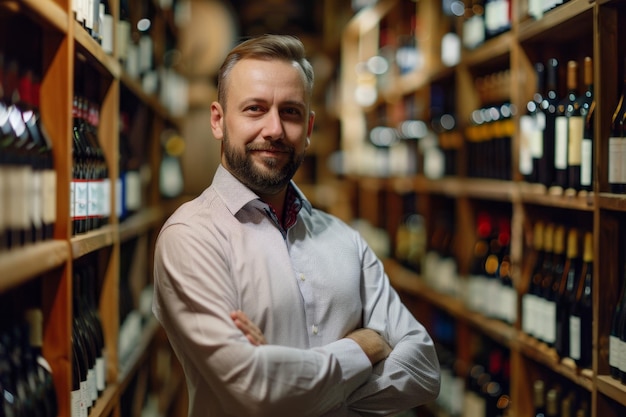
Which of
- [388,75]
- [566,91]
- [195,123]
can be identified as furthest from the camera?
[195,123]

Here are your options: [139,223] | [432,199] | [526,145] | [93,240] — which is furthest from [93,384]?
[432,199]

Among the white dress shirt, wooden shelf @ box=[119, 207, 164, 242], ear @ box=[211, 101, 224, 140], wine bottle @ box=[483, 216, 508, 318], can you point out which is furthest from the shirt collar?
wine bottle @ box=[483, 216, 508, 318]

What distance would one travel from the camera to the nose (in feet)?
5.95

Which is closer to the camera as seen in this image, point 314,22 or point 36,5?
point 36,5

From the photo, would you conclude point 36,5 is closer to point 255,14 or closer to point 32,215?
point 32,215

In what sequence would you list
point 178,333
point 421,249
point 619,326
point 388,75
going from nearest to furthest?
point 178,333 → point 619,326 → point 421,249 → point 388,75

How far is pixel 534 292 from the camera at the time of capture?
287 centimetres

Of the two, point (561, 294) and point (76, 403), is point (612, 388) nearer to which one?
point (561, 294)

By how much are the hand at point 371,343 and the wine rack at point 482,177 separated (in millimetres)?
682

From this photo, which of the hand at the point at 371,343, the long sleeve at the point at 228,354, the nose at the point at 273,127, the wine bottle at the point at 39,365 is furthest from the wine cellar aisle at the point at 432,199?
the hand at the point at 371,343

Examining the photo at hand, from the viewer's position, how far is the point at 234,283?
1747 mm

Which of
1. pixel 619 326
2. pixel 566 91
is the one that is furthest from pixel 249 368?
pixel 566 91

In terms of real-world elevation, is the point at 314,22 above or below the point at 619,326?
above

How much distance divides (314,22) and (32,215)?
5.37 m
